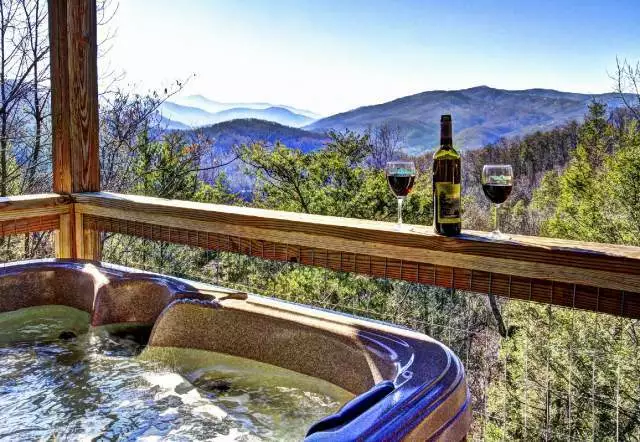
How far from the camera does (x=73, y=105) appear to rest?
8.36ft

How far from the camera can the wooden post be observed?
2508mm

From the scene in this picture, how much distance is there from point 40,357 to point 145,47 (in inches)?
208

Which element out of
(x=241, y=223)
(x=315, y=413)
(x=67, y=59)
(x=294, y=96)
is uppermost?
(x=294, y=96)

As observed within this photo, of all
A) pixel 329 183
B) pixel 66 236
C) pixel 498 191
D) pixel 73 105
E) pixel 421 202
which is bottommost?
pixel 421 202

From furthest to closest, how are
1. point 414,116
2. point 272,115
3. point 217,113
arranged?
point 272,115 < point 217,113 < point 414,116

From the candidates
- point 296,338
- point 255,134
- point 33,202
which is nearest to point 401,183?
point 296,338

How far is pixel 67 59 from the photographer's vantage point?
2.52 metres

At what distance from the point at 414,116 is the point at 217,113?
8.60ft

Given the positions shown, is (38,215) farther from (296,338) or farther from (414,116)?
(414,116)

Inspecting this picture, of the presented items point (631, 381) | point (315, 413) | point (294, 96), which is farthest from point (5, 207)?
point (294, 96)

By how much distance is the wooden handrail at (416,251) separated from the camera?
53.3 inches

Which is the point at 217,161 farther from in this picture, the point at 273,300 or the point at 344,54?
the point at 273,300

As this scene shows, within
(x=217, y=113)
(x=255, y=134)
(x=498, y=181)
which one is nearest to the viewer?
(x=498, y=181)

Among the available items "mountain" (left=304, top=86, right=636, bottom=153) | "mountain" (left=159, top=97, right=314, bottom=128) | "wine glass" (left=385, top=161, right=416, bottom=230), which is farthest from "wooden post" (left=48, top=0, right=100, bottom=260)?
Result: "mountain" (left=159, top=97, right=314, bottom=128)
